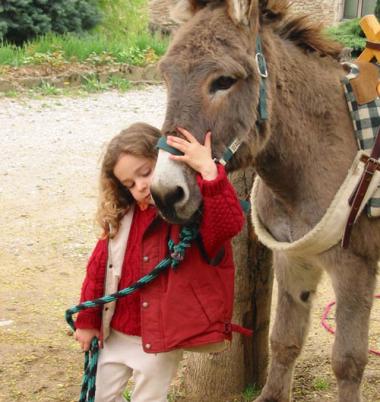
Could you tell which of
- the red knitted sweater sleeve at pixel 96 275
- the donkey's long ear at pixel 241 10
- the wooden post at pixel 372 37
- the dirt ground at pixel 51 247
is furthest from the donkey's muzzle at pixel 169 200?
the wooden post at pixel 372 37

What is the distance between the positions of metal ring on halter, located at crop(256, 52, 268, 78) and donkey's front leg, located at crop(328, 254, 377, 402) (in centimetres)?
87

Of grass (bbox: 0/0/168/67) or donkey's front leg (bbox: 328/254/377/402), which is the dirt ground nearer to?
donkey's front leg (bbox: 328/254/377/402)

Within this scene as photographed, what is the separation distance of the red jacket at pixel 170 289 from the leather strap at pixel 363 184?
1.71 ft

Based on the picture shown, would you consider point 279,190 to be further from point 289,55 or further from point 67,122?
point 67,122

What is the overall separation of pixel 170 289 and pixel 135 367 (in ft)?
1.32

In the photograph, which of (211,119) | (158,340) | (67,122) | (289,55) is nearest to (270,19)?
(289,55)

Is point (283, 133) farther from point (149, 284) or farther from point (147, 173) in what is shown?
point (149, 284)

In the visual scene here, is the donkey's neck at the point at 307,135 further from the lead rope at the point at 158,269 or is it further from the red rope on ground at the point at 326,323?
the red rope on ground at the point at 326,323

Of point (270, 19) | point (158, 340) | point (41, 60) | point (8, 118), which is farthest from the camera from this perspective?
point (41, 60)

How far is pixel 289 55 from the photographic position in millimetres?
2895

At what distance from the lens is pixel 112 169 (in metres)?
2.74

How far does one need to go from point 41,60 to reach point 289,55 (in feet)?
31.6

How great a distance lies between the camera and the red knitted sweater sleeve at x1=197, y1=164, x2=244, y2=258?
2.46 m

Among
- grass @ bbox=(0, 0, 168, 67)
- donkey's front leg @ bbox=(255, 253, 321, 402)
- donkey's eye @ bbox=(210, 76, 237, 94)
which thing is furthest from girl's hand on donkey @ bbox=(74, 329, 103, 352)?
grass @ bbox=(0, 0, 168, 67)
